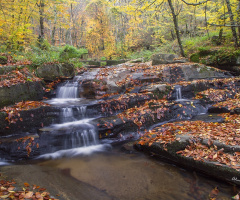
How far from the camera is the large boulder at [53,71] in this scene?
30.3ft

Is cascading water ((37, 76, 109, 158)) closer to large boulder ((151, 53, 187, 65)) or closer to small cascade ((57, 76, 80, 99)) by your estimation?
small cascade ((57, 76, 80, 99))

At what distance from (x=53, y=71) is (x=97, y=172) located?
23.7ft

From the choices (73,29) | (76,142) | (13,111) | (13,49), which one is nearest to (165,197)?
(76,142)

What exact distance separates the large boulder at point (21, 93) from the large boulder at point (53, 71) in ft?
3.24

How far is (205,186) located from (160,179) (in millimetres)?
906

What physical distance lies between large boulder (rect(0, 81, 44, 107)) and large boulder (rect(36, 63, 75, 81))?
99 centimetres

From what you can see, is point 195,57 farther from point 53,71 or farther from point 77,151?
point 77,151

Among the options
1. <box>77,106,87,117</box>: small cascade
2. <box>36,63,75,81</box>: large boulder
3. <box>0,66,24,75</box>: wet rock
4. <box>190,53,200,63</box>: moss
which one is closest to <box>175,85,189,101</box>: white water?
<box>77,106,87,117</box>: small cascade

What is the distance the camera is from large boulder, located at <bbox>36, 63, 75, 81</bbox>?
9.23m

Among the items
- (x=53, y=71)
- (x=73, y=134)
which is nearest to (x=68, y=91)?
(x=53, y=71)

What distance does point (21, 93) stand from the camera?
729 centimetres

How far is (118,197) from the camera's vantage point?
3215 millimetres

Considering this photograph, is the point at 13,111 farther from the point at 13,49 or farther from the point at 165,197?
the point at 13,49

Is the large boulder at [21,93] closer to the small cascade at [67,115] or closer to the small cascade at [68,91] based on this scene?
the small cascade at [68,91]
